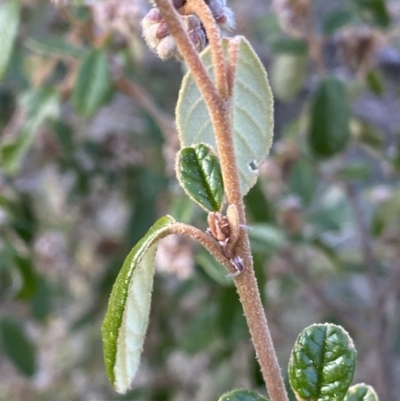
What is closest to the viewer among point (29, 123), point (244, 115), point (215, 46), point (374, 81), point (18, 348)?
point (215, 46)

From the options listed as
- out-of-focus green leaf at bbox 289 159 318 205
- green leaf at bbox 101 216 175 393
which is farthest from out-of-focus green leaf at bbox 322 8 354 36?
green leaf at bbox 101 216 175 393

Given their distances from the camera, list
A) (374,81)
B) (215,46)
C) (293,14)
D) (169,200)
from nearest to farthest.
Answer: (215,46), (293,14), (374,81), (169,200)

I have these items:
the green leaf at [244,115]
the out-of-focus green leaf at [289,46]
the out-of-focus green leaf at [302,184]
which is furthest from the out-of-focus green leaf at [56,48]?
the out-of-focus green leaf at [302,184]

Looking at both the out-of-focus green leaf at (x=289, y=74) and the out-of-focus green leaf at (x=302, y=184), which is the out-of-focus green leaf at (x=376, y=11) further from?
the out-of-focus green leaf at (x=302, y=184)

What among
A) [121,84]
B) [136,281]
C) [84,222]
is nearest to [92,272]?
[84,222]

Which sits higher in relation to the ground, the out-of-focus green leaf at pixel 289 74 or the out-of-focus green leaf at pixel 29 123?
the out-of-focus green leaf at pixel 29 123

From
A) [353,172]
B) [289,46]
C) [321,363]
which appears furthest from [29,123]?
[321,363]

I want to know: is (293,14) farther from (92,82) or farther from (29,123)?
(29,123)
